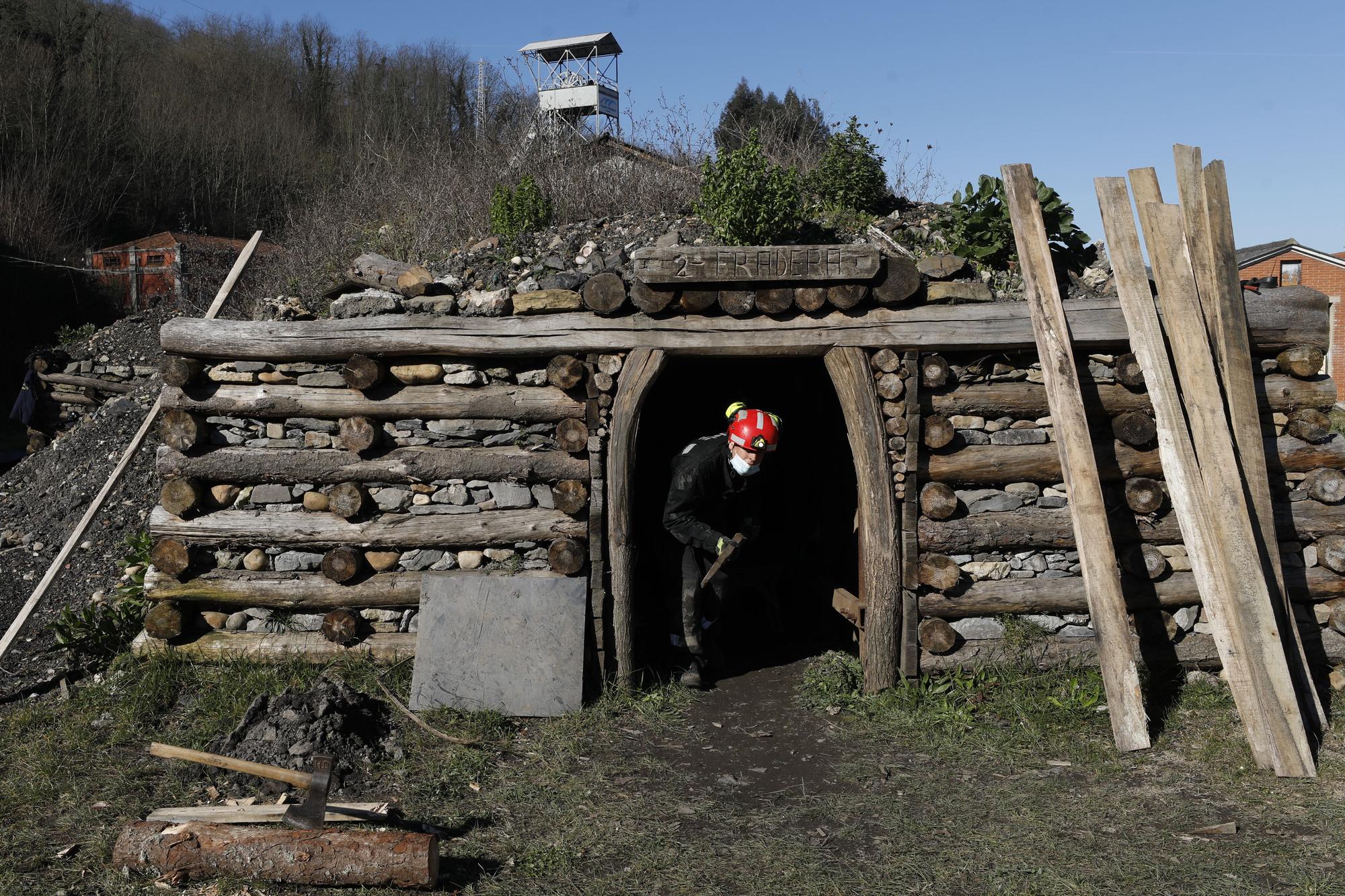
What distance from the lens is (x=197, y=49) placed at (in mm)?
35562

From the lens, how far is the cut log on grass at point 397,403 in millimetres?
6117

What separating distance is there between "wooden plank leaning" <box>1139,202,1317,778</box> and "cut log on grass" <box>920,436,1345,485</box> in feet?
1.77

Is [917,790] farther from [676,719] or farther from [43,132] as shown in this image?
[43,132]

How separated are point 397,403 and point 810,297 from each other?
2.65 metres

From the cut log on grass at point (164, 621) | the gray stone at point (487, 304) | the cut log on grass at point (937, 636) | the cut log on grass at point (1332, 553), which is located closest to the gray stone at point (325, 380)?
the gray stone at point (487, 304)

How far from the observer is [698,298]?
5.88m

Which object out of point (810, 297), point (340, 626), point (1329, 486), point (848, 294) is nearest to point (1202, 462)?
point (1329, 486)

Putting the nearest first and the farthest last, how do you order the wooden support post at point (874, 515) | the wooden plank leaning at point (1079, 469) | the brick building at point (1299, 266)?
the wooden plank leaning at point (1079, 469), the wooden support post at point (874, 515), the brick building at point (1299, 266)

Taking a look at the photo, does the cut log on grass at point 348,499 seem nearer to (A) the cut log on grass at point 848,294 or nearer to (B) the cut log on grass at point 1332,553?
(A) the cut log on grass at point 848,294

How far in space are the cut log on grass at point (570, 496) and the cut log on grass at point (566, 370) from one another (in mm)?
602

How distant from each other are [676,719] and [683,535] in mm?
1186

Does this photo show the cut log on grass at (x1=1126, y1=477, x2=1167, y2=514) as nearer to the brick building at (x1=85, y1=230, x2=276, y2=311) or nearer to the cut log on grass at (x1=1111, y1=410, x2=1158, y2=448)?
the cut log on grass at (x1=1111, y1=410, x2=1158, y2=448)

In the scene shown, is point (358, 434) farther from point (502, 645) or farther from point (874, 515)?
point (874, 515)

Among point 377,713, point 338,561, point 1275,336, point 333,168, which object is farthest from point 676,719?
point 333,168
